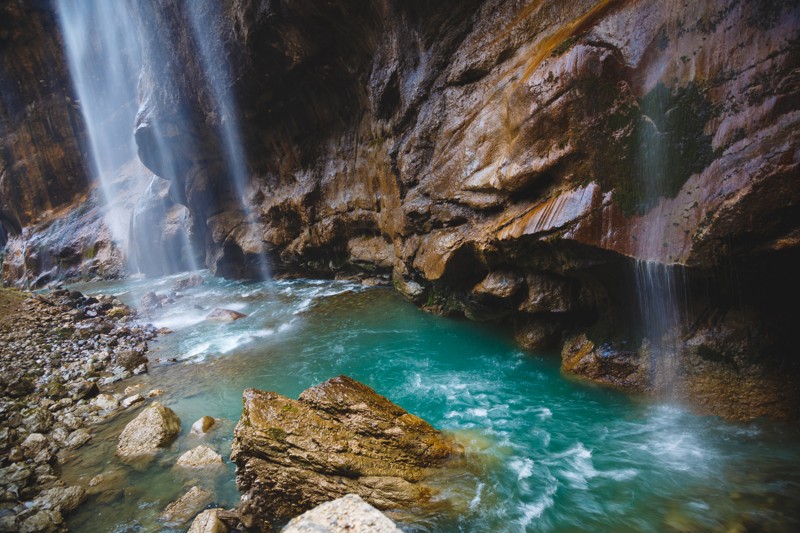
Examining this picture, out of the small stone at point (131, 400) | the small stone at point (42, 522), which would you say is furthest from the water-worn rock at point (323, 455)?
the small stone at point (131, 400)

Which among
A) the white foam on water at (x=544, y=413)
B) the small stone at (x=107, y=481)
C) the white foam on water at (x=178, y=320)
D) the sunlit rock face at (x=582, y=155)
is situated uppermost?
the sunlit rock face at (x=582, y=155)

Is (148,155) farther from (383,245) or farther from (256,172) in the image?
(383,245)

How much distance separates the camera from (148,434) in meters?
5.49

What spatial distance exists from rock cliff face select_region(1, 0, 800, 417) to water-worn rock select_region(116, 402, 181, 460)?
6.17 metres

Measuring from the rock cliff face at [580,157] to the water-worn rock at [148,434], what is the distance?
617 centimetres

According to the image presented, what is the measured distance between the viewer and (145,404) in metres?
7.04

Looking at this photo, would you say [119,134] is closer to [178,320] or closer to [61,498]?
[178,320]

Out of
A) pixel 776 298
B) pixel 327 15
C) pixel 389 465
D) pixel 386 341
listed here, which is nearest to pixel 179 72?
pixel 327 15

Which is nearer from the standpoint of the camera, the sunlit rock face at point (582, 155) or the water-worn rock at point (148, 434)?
the sunlit rock face at point (582, 155)

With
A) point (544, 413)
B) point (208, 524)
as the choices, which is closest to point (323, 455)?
point (208, 524)

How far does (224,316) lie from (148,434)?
795cm

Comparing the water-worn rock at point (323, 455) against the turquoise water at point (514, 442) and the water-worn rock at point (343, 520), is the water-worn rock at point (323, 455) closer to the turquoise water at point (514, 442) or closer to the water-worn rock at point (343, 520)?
the turquoise water at point (514, 442)

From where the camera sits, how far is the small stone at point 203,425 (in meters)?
5.73

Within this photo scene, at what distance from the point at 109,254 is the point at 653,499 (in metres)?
40.6
